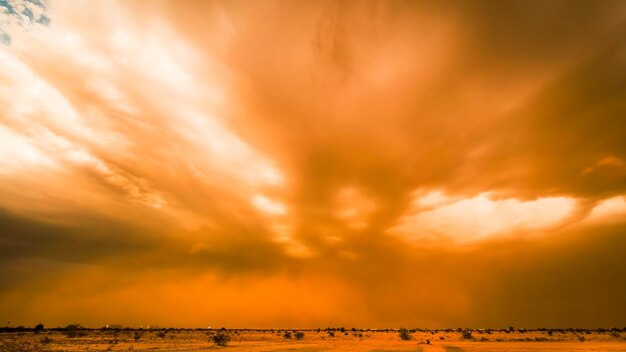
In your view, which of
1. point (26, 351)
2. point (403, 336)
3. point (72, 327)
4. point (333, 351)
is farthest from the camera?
point (72, 327)

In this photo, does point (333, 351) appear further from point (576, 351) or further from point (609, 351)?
point (609, 351)

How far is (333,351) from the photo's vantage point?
32625 millimetres

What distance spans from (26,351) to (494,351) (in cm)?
4944

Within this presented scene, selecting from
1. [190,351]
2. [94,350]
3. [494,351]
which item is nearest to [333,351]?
[190,351]

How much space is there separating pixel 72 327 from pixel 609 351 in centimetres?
10522

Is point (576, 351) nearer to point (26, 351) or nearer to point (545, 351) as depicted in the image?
point (545, 351)

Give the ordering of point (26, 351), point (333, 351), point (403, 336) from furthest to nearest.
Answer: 1. point (403, 336)
2. point (333, 351)
3. point (26, 351)

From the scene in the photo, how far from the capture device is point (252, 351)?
3362 centimetres

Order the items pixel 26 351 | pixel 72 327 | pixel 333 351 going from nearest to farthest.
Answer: pixel 26 351, pixel 333 351, pixel 72 327

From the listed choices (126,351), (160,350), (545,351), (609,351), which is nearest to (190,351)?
(160,350)

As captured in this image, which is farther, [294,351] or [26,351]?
[294,351]

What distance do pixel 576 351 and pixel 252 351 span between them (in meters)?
35.6

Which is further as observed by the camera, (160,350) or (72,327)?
(72,327)

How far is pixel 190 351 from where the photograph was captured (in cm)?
3294
